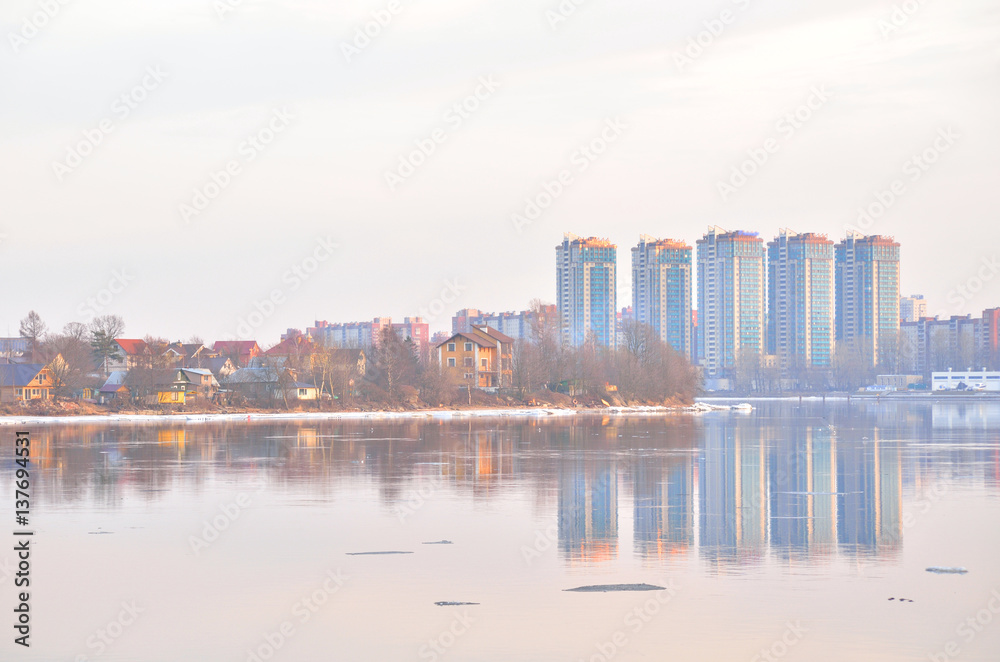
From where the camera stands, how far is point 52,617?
1249 cm

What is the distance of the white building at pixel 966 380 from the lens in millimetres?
170500

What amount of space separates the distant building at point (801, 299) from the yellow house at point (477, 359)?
10069cm

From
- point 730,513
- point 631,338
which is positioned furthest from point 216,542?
point 631,338

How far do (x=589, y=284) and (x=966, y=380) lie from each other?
63620mm

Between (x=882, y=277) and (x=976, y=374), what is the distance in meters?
25.3

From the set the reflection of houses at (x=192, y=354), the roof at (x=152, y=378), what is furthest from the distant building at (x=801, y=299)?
the roof at (x=152, y=378)

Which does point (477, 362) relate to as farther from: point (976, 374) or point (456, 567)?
point (976, 374)

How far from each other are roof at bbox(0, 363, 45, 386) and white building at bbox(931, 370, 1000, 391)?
14127 centimetres

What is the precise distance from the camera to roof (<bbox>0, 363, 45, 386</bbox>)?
73.7 m

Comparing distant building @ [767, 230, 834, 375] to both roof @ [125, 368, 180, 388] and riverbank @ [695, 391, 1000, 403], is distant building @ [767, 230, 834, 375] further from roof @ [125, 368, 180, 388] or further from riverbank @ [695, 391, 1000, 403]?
roof @ [125, 368, 180, 388]

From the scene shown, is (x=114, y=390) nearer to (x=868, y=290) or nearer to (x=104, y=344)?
(x=104, y=344)

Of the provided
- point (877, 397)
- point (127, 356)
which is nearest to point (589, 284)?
point (877, 397)

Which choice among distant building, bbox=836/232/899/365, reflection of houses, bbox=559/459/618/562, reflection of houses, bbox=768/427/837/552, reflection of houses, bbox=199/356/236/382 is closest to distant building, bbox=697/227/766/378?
distant building, bbox=836/232/899/365

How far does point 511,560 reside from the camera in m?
15.8
